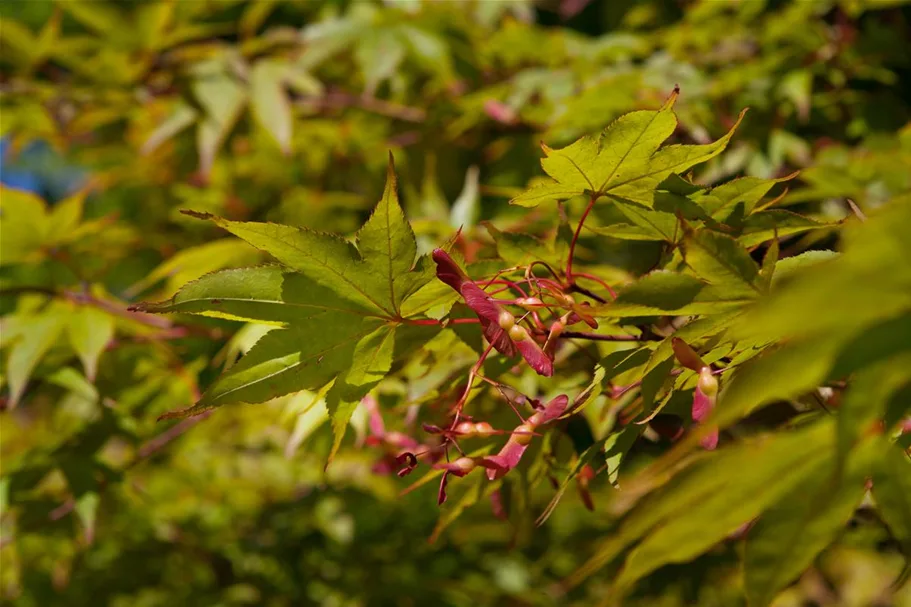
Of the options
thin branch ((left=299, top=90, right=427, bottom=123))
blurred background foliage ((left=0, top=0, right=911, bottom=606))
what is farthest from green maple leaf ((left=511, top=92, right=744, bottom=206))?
thin branch ((left=299, top=90, right=427, bottom=123))

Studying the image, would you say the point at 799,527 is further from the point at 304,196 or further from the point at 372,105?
the point at 304,196

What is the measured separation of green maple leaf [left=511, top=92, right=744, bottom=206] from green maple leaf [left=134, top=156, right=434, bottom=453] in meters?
0.10

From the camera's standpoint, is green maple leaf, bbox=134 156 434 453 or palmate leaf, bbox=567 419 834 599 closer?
palmate leaf, bbox=567 419 834 599

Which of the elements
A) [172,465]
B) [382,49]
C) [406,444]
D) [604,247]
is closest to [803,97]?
[604,247]

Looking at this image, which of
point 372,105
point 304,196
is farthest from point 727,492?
point 304,196

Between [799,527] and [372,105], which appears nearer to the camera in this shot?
[799,527]

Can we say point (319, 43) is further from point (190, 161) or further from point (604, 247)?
point (604, 247)

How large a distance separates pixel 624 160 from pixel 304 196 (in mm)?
1420

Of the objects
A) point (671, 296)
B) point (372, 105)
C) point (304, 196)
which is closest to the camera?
point (671, 296)

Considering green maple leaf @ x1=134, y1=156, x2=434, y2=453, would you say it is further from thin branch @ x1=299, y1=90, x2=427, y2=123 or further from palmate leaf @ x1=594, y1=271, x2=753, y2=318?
thin branch @ x1=299, y1=90, x2=427, y2=123

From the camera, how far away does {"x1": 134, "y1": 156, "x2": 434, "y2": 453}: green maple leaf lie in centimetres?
49

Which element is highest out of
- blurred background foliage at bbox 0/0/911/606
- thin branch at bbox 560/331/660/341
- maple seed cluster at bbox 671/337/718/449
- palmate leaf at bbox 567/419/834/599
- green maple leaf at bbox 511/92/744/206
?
green maple leaf at bbox 511/92/744/206

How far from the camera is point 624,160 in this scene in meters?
0.51

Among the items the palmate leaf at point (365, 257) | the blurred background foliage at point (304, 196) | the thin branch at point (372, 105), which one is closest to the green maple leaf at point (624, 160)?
the palmate leaf at point (365, 257)
